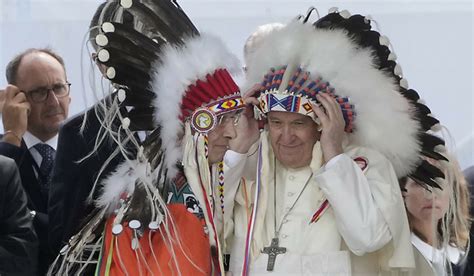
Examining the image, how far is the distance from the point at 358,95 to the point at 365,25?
32cm

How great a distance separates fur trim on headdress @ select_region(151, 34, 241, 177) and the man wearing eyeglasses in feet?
2.88

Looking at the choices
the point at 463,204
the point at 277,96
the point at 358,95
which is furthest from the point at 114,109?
the point at 463,204

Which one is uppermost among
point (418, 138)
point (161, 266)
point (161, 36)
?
point (161, 36)

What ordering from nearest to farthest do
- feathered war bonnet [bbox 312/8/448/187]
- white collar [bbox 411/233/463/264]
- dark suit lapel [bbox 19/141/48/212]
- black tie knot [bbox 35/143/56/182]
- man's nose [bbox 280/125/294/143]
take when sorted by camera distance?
1. man's nose [bbox 280/125/294/143]
2. feathered war bonnet [bbox 312/8/448/187]
3. white collar [bbox 411/233/463/264]
4. dark suit lapel [bbox 19/141/48/212]
5. black tie knot [bbox 35/143/56/182]

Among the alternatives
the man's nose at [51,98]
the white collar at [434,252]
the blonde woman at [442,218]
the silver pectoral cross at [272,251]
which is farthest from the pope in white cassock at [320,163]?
the man's nose at [51,98]

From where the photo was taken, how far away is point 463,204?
367 centimetres

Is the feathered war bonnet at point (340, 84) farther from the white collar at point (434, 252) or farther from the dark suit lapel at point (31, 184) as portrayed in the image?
the dark suit lapel at point (31, 184)

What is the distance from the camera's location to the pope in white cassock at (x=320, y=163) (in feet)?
10.1

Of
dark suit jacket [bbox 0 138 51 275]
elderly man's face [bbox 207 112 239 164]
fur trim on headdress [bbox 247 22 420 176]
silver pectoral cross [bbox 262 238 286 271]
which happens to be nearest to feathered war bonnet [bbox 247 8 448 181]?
fur trim on headdress [bbox 247 22 420 176]

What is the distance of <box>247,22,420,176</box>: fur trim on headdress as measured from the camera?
3158 mm

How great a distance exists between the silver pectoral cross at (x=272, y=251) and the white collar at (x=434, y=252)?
636 mm

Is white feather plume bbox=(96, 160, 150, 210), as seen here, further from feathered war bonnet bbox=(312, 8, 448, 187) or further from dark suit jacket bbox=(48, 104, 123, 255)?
feathered war bonnet bbox=(312, 8, 448, 187)

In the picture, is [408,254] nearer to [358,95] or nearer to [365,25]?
[358,95]

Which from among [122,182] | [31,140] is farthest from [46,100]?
[122,182]
